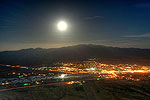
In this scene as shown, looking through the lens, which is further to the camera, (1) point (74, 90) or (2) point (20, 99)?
(1) point (74, 90)

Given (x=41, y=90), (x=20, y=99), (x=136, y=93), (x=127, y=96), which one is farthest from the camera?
(x=41, y=90)

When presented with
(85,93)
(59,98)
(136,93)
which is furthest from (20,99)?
(136,93)

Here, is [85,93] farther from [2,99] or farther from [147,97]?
[2,99]

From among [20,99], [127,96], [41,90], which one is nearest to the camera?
[20,99]

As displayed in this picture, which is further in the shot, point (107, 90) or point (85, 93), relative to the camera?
point (107, 90)

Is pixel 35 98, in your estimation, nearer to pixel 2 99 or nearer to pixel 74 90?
pixel 2 99

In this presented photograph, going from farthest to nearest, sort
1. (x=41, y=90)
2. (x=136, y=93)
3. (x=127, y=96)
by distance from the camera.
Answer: (x=41, y=90)
(x=136, y=93)
(x=127, y=96)

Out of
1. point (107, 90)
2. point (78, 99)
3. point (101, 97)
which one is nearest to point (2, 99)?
point (78, 99)

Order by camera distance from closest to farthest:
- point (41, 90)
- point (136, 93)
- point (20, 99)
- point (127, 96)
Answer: point (20, 99), point (127, 96), point (136, 93), point (41, 90)

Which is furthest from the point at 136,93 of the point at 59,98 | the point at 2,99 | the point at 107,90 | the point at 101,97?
the point at 2,99
